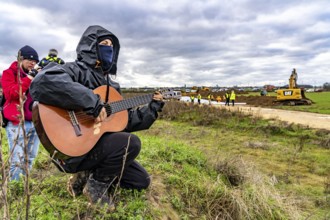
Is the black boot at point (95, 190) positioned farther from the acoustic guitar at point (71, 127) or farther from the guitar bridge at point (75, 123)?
the guitar bridge at point (75, 123)

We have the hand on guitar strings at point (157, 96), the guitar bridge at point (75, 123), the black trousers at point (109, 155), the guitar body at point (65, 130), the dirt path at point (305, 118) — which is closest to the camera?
the guitar body at point (65, 130)

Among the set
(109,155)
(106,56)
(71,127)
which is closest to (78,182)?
(109,155)

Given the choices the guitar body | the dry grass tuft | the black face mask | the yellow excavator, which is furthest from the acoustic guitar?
the yellow excavator

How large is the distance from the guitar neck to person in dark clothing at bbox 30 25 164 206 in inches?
3.0

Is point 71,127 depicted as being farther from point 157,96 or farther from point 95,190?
point 157,96

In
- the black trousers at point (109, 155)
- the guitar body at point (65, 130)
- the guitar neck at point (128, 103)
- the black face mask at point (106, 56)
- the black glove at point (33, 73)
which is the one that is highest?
the black face mask at point (106, 56)

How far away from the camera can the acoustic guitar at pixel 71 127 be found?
2.49 metres

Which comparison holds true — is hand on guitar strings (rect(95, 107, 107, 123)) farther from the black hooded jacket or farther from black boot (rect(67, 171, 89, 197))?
black boot (rect(67, 171, 89, 197))

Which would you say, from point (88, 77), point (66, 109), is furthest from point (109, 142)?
point (88, 77)

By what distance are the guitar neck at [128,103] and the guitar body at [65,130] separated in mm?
170

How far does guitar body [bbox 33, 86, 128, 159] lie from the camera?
97.8 inches

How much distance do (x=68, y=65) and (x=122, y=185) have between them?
1.49m

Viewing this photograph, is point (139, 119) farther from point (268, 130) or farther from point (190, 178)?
point (268, 130)

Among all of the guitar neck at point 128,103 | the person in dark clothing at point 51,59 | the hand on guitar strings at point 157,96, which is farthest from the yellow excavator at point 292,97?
the guitar neck at point 128,103
